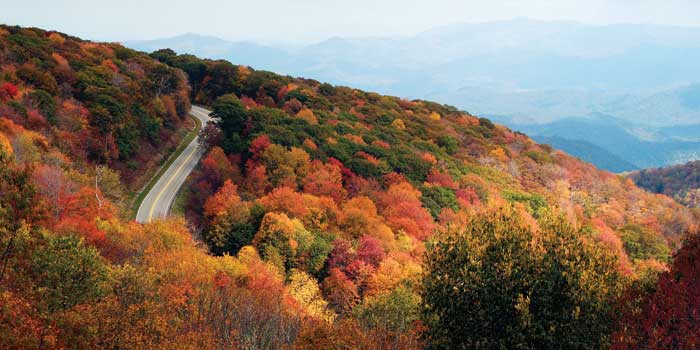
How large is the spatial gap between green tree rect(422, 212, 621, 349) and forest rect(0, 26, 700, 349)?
0.27 ft

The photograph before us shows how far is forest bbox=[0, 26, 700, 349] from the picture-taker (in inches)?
754

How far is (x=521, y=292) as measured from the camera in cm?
2002

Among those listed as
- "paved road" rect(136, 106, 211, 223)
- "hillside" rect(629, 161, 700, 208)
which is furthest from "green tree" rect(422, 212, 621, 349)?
"hillside" rect(629, 161, 700, 208)

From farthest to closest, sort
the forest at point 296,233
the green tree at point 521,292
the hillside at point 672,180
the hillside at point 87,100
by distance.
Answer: the hillside at point 672,180 < the hillside at point 87,100 < the forest at point 296,233 < the green tree at point 521,292

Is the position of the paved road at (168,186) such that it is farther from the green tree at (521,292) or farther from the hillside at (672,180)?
the hillside at (672,180)

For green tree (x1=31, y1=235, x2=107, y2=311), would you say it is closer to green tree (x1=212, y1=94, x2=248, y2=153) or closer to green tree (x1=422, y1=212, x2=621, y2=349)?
green tree (x1=422, y1=212, x2=621, y2=349)

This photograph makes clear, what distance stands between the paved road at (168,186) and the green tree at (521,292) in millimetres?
37183

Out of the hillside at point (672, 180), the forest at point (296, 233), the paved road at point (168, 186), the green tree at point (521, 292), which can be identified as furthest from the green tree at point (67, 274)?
the hillside at point (672, 180)

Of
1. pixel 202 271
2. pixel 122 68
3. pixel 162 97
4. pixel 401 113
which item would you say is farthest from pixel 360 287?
pixel 401 113

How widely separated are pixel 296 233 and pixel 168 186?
84.3 ft

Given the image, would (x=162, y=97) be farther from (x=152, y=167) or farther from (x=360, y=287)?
(x=360, y=287)

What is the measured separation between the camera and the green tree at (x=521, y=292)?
62.1 feet

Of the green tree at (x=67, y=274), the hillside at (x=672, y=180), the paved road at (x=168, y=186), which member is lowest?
the hillside at (x=672, y=180)

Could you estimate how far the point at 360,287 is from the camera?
3688cm
